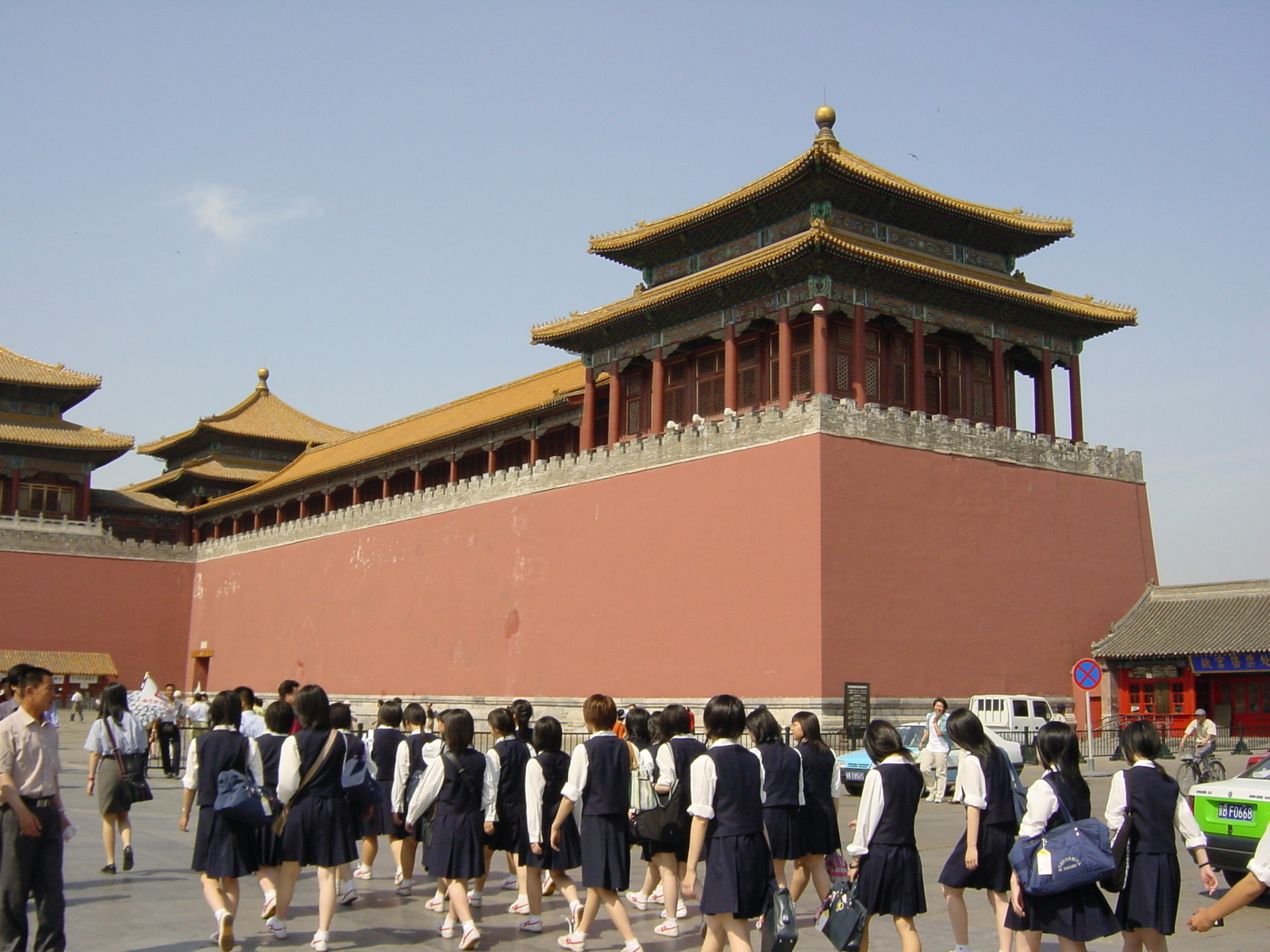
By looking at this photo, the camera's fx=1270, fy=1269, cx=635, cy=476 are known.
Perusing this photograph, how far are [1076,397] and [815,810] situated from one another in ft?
61.4

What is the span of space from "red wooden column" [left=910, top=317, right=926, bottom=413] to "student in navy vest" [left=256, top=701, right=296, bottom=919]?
53.9ft

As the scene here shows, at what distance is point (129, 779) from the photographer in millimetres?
9133

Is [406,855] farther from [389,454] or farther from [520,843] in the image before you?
[389,454]

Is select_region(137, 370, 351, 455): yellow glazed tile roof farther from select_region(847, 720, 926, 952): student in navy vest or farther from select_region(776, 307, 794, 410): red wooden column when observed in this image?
select_region(847, 720, 926, 952): student in navy vest

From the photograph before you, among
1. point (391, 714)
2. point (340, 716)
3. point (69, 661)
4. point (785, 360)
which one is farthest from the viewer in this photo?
point (69, 661)

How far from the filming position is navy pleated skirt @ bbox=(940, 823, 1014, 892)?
6188 mm

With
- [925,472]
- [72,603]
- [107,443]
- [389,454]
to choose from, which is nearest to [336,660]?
[389,454]

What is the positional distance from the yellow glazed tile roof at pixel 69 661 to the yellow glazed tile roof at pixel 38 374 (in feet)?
28.0

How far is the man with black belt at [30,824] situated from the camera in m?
6.22

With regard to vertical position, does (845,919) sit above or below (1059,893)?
below

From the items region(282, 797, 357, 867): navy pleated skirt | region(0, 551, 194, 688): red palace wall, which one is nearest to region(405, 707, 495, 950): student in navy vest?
region(282, 797, 357, 867): navy pleated skirt

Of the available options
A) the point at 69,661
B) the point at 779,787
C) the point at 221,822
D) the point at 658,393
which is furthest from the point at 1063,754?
the point at 69,661

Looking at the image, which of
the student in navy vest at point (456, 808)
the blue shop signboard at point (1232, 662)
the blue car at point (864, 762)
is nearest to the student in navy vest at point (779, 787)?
the student in navy vest at point (456, 808)

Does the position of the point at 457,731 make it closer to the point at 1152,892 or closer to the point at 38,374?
the point at 1152,892
